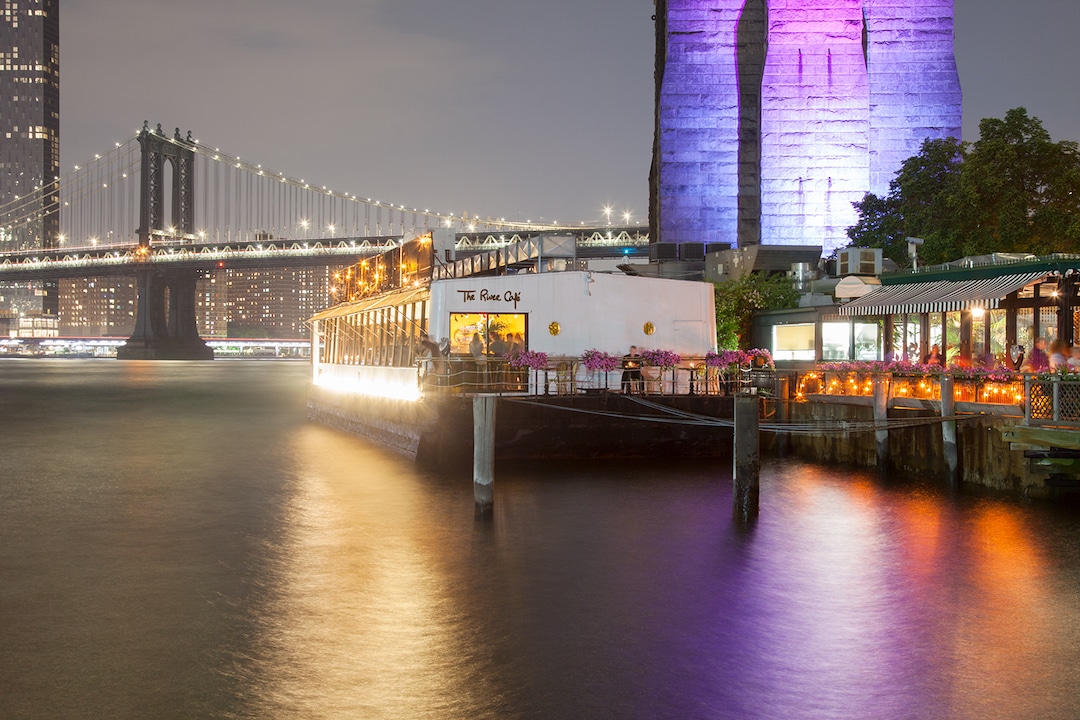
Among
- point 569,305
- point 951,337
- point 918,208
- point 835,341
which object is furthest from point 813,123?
point 569,305

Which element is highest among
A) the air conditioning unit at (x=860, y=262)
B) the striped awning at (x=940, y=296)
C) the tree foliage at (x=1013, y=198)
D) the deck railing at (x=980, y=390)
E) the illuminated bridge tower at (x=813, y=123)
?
the illuminated bridge tower at (x=813, y=123)

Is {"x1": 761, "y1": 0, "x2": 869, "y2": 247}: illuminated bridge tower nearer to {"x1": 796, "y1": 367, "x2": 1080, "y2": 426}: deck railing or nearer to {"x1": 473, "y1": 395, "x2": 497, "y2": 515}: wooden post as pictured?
{"x1": 796, "y1": 367, "x2": 1080, "y2": 426}: deck railing

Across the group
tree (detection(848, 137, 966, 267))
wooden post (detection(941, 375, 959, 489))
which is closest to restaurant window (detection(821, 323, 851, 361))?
wooden post (detection(941, 375, 959, 489))

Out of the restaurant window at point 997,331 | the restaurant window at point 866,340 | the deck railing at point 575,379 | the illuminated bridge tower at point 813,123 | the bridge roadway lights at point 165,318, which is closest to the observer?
the deck railing at point 575,379

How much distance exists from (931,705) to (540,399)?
15.1 meters

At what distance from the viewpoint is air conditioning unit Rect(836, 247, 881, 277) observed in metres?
35.6

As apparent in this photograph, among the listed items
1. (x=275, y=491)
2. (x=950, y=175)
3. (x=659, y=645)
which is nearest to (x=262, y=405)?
(x=275, y=491)

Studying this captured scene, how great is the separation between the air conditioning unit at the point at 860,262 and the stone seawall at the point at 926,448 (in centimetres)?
922

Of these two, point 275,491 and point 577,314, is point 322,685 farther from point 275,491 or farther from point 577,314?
point 577,314

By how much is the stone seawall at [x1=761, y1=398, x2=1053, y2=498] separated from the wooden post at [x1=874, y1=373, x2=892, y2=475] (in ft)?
0.79

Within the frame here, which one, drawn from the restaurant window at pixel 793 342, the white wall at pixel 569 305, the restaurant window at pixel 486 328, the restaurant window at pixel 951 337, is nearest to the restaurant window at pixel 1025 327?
the restaurant window at pixel 951 337

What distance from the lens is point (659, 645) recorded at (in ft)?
37.1

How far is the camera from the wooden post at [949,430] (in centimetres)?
2058

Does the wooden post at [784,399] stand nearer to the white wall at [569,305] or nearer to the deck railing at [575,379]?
the deck railing at [575,379]
